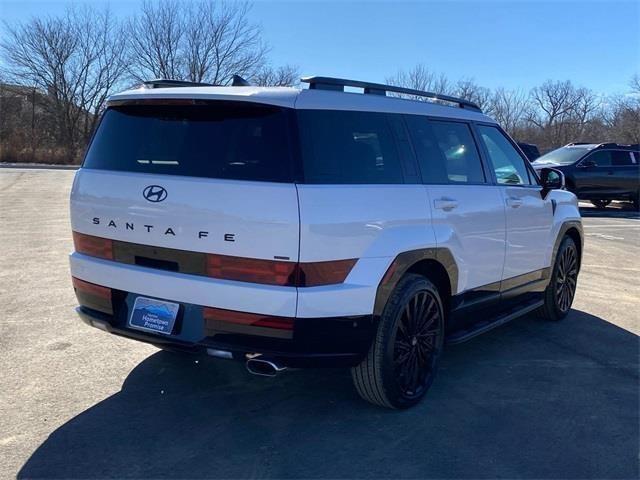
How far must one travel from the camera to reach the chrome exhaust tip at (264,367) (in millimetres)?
3146

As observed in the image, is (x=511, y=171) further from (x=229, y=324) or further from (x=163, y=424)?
(x=163, y=424)

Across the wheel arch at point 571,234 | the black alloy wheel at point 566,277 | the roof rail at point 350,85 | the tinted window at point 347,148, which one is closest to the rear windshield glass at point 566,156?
the wheel arch at point 571,234

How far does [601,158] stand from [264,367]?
1723 cm

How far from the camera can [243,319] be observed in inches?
124

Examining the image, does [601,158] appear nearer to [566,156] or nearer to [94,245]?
[566,156]

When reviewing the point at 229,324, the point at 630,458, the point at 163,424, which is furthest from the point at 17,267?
the point at 630,458

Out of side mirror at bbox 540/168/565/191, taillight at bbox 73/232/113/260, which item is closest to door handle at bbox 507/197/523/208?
side mirror at bbox 540/168/565/191

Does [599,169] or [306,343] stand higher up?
[599,169]

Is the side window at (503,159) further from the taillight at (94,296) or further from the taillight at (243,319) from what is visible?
the taillight at (94,296)

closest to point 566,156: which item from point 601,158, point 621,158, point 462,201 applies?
point 601,158

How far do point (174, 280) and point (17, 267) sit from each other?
4981 millimetres

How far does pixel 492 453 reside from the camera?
10.9ft

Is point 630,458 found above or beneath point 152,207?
beneath

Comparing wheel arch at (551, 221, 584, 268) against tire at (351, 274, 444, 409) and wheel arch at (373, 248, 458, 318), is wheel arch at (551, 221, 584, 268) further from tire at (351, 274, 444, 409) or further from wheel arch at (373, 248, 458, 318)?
tire at (351, 274, 444, 409)
